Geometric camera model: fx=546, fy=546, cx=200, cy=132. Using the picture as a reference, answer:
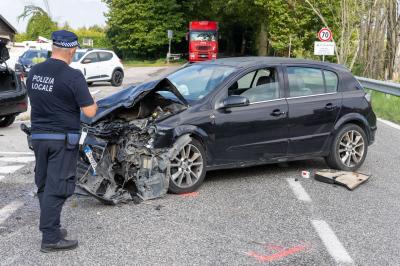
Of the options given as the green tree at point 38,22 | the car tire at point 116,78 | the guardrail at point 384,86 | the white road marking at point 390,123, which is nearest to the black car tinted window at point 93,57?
the car tire at point 116,78

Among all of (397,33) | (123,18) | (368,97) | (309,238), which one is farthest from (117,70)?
(123,18)

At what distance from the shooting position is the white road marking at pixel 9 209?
17.8 feet

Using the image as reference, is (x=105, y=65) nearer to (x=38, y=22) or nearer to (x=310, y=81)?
(x=310, y=81)

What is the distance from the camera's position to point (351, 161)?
764 centimetres

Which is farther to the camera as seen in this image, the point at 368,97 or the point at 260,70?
the point at 368,97

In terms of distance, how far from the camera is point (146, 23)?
56812 millimetres

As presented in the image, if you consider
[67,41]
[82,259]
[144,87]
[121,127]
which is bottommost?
[82,259]

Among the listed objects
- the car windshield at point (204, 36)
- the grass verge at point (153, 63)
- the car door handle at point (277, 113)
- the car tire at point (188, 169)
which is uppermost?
the car windshield at point (204, 36)

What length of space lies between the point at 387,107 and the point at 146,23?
4470cm

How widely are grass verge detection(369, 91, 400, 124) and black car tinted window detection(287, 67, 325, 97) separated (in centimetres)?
636

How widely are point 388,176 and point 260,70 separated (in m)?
2.31

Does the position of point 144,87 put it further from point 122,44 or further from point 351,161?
point 122,44

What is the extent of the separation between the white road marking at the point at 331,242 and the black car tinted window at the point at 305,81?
2295 millimetres

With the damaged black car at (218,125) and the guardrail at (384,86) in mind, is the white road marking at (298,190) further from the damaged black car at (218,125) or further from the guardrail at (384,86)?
the guardrail at (384,86)
